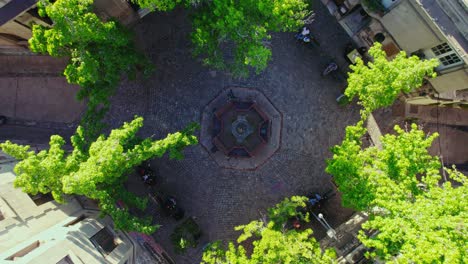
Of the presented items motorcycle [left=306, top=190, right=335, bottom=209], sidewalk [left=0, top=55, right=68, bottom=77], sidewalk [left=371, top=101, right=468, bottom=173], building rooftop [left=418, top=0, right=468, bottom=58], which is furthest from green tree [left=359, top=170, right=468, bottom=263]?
sidewalk [left=0, top=55, right=68, bottom=77]

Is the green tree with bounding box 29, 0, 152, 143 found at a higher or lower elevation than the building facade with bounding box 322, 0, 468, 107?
higher

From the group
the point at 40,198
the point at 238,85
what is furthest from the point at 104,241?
the point at 238,85

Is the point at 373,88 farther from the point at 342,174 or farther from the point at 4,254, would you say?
the point at 4,254

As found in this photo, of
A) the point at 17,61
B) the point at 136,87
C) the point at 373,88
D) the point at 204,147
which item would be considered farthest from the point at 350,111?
the point at 17,61

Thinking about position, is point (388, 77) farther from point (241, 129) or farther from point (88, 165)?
point (88, 165)

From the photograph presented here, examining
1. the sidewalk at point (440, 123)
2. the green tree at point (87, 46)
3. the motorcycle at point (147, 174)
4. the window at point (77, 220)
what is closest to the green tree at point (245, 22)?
the green tree at point (87, 46)

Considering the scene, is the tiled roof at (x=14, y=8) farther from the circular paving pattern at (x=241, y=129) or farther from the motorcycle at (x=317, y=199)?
the motorcycle at (x=317, y=199)

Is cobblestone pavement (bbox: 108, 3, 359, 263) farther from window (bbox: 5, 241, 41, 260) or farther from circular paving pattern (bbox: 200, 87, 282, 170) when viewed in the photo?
window (bbox: 5, 241, 41, 260)
